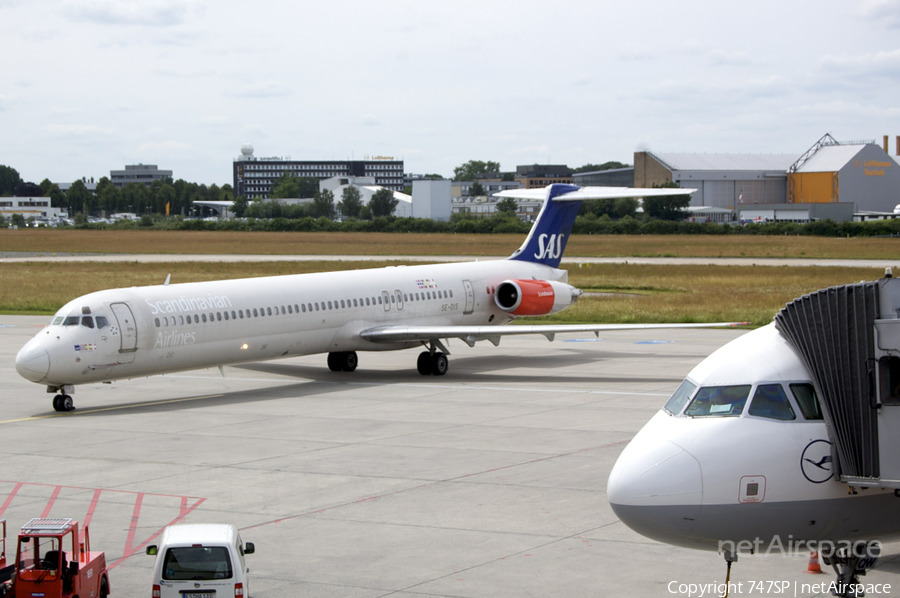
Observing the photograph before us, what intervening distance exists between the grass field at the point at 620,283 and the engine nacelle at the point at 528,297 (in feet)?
29.8

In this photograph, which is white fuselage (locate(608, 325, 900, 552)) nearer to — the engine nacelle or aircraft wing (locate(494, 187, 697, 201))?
aircraft wing (locate(494, 187, 697, 201))

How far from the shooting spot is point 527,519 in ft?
46.6

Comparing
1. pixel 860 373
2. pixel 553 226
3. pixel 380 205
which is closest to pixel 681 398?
pixel 860 373

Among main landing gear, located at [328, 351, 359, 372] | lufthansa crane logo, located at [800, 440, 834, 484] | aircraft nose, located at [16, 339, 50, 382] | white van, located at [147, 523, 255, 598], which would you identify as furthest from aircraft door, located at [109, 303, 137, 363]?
lufthansa crane logo, located at [800, 440, 834, 484]

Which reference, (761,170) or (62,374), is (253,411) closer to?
(62,374)

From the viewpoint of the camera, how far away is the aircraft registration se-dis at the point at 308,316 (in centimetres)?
2284

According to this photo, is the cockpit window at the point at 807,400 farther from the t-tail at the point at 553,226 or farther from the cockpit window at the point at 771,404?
the t-tail at the point at 553,226

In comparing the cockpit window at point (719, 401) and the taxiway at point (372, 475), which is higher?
the cockpit window at point (719, 401)

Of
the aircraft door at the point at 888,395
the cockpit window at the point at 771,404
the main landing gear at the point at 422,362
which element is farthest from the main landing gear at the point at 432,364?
the aircraft door at the point at 888,395

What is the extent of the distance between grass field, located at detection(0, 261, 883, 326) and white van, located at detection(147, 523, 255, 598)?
33.4m

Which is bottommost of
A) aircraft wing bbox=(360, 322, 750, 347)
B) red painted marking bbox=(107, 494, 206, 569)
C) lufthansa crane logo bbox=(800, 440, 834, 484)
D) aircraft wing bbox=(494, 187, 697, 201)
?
red painted marking bbox=(107, 494, 206, 569)

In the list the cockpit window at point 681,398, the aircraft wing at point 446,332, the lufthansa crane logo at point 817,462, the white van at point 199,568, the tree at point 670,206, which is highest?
the tree at point 670,206

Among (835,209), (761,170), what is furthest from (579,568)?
(761,170)

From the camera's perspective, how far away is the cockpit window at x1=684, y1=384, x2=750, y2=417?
32.2 ft
